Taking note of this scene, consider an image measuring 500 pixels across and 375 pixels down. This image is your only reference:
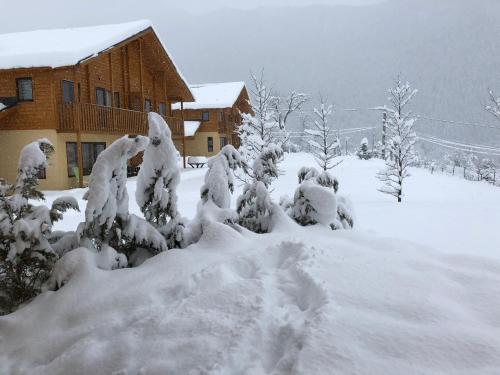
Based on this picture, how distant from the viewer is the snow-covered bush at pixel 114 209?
3217mm

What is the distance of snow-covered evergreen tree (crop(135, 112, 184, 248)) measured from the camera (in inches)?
141

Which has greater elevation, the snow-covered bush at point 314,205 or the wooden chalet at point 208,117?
the wooden chalet at point 208,117

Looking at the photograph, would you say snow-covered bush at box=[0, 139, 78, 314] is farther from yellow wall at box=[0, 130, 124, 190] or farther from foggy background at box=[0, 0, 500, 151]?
foggy background at box=[0, 0, 500, 151]

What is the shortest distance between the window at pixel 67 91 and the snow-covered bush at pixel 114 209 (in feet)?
49.3

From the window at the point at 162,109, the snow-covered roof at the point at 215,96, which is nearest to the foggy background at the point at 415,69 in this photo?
the snow-covered roof at the point at 215,96

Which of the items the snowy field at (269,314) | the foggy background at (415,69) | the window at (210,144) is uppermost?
the foggy background at (415,69)

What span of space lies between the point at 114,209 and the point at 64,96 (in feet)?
Result: 51.1

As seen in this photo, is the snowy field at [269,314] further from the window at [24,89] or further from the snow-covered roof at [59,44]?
the window at [24,89]

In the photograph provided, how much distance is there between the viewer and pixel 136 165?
22.6 meters

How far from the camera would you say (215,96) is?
35.2 meters

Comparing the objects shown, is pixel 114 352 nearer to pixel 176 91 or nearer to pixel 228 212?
pixel 228 212

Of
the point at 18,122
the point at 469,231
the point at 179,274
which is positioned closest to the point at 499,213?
the point at 469,231

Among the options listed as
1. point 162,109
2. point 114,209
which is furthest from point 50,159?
point 114,209

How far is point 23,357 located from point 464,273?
125 inches
